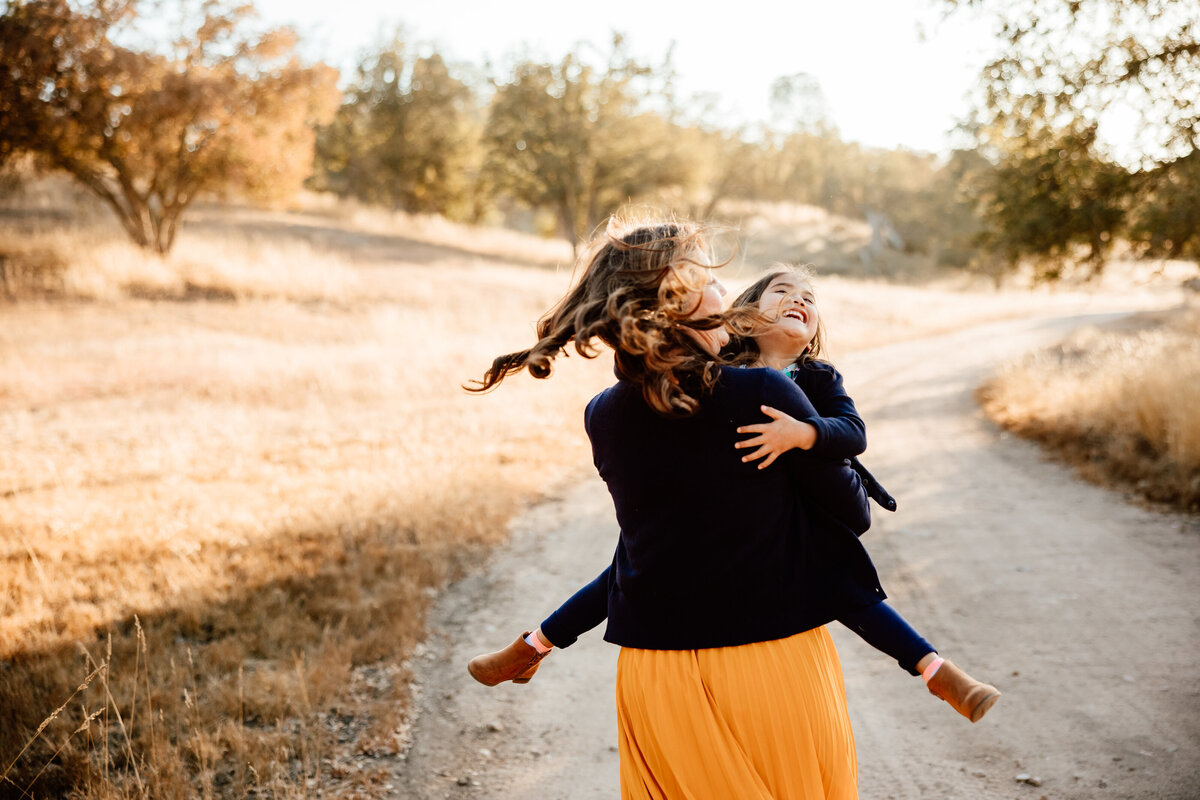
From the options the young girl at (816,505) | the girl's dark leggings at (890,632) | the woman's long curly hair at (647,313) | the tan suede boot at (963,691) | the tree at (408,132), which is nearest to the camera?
the woman's long curly hair at (647,313)

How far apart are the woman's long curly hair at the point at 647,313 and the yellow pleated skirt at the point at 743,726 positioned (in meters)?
0.63

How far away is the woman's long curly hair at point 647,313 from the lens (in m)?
1.70

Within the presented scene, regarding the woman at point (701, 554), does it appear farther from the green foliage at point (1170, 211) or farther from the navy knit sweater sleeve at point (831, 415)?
the green foliage at point (1170, 211)

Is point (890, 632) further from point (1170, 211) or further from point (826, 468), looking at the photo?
point (1170, 211)

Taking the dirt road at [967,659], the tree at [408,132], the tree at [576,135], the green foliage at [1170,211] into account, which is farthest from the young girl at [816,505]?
the tree at [408,132]

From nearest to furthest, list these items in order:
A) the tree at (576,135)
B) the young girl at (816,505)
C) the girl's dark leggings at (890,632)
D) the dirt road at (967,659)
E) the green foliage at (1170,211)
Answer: the young girl at (816,505), the girl's dark leggings at (890,632), the dirt road at (967,659), the green foliage at (1170,211), the tree at (576,135)

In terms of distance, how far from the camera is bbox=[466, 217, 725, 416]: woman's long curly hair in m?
1.70

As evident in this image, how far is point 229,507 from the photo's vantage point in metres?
6.17

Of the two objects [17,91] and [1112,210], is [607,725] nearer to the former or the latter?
[1112,210]

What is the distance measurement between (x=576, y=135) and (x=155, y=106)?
1575cm

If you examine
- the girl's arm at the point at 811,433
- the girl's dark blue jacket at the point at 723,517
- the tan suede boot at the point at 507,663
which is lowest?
the tan suede boot at the point at 507,663

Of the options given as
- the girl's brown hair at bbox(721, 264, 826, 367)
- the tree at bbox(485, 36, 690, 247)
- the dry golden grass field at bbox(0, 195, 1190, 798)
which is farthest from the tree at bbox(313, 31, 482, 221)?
the girl's brown hair at bbox(721, 264, 826, 367)

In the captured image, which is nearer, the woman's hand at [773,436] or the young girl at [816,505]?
the woman's hand at [773,436]

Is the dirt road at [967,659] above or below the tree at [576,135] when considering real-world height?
below
